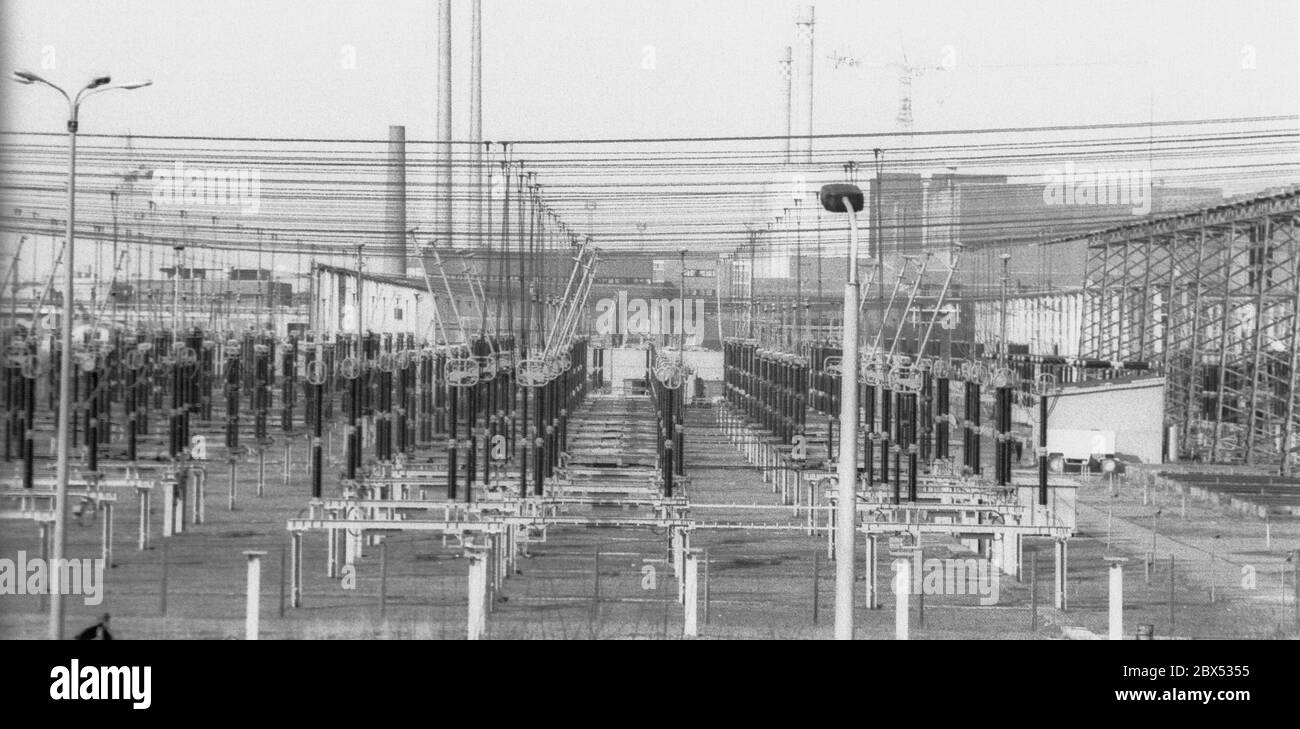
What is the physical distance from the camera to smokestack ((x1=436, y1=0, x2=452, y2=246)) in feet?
98.0

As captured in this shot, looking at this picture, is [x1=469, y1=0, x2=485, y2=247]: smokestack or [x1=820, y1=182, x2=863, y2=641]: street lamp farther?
[x1=469, y1=0, x2=485, y2=247]: smokestack

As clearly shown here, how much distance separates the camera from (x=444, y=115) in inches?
1383

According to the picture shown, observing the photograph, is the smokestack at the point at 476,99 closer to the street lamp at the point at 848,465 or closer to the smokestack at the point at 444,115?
the smokestack at the point at 444,115

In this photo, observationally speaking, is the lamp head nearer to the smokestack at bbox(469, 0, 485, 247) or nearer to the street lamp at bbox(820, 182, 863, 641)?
the street lamp at bbox(820, 182, 863, 641)

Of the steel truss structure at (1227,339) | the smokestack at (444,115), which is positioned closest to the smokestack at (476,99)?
the smokestack at (444,115)

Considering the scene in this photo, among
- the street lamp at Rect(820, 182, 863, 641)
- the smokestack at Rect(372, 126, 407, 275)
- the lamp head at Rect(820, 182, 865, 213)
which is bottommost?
the street lamp at Rect(820, 182, 863, 641)

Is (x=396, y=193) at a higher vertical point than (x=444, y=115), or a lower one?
lower

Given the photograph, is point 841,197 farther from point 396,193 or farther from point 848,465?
point 396,193

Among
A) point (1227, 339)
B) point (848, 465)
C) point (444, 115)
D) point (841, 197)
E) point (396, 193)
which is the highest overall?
point (444, 115)

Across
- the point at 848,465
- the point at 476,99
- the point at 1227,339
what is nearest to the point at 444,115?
the point at 476,99

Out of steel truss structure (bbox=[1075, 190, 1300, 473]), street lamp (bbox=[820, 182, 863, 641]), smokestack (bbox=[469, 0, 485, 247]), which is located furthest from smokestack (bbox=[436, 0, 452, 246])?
street lamp (bbox=[820, 182, 863, 641])

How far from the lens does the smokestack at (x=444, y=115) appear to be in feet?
98.0
